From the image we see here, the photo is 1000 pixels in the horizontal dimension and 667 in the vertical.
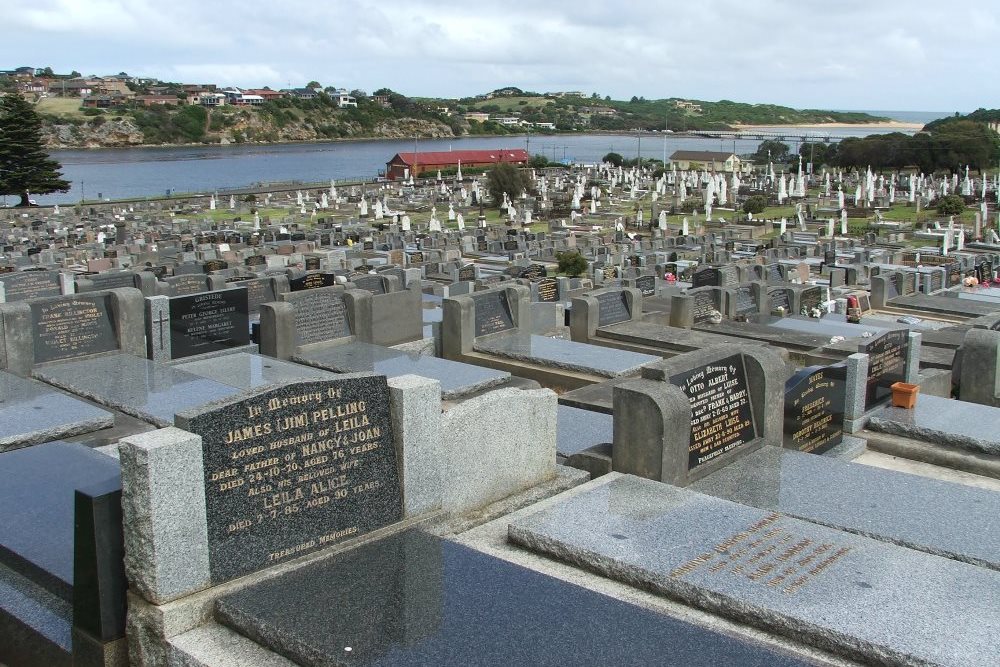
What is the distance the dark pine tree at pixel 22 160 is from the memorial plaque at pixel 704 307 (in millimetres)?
52491

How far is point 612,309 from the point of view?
15.6 metres

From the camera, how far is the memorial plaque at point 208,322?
12.6m

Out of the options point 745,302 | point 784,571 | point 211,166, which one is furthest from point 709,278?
point 211,166

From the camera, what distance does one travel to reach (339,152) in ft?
539

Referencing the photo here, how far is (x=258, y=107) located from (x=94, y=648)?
19403cm

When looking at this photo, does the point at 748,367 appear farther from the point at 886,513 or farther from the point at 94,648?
the point at 94,648

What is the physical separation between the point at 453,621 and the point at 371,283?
1152 cm

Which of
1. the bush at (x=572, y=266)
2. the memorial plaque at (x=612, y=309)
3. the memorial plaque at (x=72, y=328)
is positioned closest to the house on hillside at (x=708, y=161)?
the bush at (x=572, y=266)

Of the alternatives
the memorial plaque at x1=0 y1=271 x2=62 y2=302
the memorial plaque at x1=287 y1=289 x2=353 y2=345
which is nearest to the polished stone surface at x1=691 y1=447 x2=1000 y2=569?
the memorial plaque at x1=287 y1=289 x2=353 y2=345

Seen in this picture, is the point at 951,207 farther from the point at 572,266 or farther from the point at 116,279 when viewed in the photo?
the point at 116,279

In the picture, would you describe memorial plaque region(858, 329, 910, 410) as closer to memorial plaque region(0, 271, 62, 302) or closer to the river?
memorial plaque region(0, 271, 62, 302)

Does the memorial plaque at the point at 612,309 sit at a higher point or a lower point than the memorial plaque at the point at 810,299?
higher

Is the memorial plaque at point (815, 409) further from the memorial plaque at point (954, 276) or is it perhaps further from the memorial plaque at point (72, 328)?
the memorial plaque at point (954, 276)

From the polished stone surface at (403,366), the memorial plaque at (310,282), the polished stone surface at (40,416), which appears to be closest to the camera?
the polished stone surface at (40,416)
